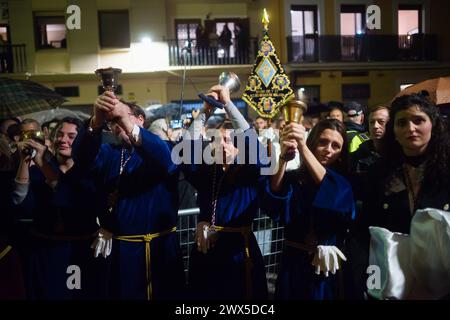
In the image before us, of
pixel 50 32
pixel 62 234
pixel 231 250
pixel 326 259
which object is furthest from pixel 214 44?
pixel 326 259

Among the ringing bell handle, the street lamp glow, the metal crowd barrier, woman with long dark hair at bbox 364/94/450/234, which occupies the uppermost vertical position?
the street lamp glow

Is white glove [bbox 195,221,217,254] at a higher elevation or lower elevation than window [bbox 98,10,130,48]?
lower

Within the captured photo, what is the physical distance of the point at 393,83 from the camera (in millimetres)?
18781

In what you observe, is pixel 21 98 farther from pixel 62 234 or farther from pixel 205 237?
pixel 205 237

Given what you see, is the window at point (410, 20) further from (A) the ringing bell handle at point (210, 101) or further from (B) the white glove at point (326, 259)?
(B) the white glove at point (326, 259)

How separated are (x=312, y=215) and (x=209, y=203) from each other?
2.32ft

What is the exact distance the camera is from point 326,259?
2502 millimetres

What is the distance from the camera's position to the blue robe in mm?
3090

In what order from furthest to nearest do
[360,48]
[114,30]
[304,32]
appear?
[304,32] → [360,48] → [114,30]

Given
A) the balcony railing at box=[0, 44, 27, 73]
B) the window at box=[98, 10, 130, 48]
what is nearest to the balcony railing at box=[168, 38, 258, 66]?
the window at box=[98, 10, 130, 48]

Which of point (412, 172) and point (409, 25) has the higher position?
point (409, 25)

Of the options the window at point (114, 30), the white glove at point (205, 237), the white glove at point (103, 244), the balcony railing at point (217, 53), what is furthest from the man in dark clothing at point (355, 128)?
the window at point (114, 30)

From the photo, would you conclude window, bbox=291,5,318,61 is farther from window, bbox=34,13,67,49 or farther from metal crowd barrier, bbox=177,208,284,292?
metal crowd barrier, bbox=177,208,284,292
